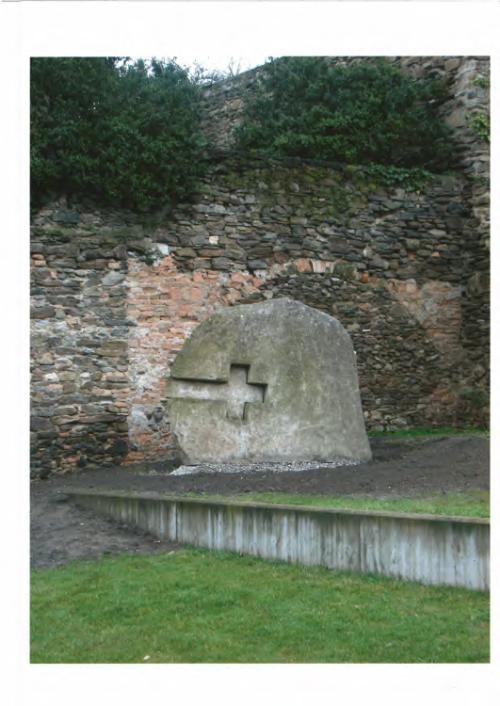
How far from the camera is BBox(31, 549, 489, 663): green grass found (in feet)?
13.3

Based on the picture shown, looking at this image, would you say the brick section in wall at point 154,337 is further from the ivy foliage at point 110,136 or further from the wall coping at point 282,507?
the wall coping at point 282,507

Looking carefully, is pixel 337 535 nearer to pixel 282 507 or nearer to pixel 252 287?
pixel 282 507

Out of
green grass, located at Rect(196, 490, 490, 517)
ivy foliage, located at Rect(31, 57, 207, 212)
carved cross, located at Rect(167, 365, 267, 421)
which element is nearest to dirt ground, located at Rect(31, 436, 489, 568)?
green grass, located at Rect(196, 490, 490, 517)

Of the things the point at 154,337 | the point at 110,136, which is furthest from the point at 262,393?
the point at 110,136

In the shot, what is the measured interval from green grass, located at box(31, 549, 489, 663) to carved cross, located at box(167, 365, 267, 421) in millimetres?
2427

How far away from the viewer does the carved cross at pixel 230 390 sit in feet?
25.5

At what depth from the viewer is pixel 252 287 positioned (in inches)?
452

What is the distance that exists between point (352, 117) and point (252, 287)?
3.13 meters

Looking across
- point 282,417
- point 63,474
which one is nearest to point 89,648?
point 282,417

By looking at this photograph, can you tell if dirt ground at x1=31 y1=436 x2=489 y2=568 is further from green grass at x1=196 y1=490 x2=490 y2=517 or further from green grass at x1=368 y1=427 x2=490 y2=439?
green grass at x1=368 y1=427 x2=490 y2=439

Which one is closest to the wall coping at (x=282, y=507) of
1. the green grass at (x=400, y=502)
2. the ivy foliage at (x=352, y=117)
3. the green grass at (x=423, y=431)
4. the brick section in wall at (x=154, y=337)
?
the green grass at (x=400, y=502)

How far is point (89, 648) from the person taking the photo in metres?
4.29

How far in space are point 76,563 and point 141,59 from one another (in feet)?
26.0

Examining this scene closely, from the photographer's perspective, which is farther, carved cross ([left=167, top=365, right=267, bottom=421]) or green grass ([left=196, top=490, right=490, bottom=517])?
carved cross ([left=167, top=365, right=267, bottom=421])
